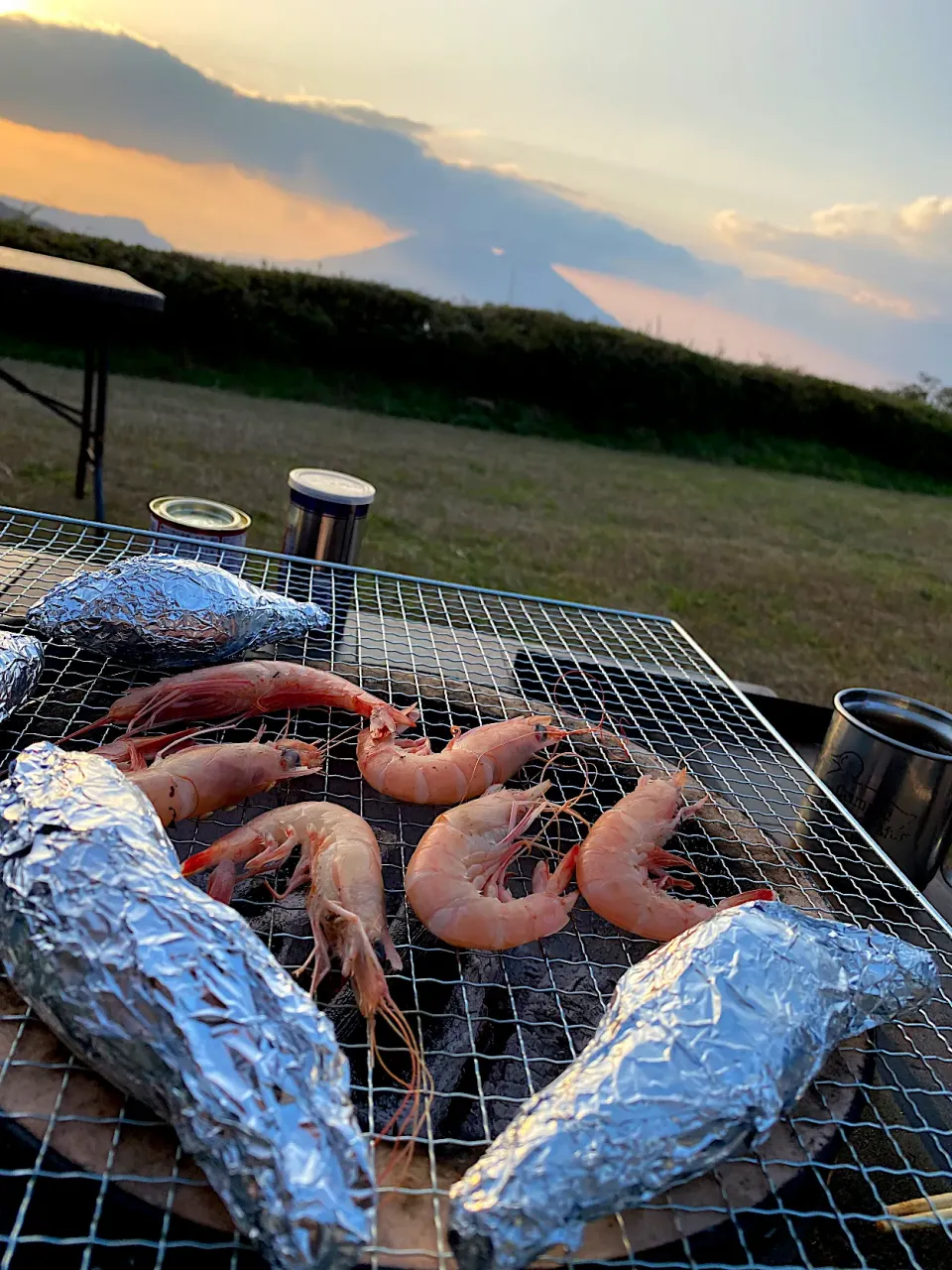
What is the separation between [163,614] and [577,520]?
676 cm

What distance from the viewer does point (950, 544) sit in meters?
10.9

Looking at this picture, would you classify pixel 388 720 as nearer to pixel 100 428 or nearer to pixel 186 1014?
pixel 186 1014

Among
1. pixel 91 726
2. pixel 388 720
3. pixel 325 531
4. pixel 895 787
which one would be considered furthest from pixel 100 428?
pixel 895 787

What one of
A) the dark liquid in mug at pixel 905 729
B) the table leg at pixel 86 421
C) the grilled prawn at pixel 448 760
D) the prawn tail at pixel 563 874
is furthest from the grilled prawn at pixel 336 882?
the table leg at pixel 86 421

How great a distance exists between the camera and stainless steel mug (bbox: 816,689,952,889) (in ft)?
8.57

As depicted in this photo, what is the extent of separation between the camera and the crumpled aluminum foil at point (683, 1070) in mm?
1155

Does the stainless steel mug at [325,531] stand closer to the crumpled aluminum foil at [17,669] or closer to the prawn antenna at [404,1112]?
the crumpled aluminum foil at [17,669]

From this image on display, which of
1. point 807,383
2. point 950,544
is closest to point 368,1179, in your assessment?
point 950,544

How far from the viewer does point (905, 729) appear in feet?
9.56

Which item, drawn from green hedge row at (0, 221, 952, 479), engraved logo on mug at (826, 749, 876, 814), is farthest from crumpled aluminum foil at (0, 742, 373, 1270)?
green hedge row at (0, 221, 952, 479)

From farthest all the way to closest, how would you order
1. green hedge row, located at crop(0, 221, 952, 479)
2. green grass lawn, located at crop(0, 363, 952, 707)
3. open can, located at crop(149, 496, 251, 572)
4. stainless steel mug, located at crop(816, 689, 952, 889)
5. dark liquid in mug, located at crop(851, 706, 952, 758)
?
1. green hedge row, located at crop(0, 221, 952, 479)
2. green grass lawn, located at crop(0, 363, 952, 707)
3. open can, located at crop(149, 496, 251, 572)
4. dark liquid in mug, located at crop(851, 706, 952, 758)
5. stainless steel mug, located at crop(816, 689, 952, 889)

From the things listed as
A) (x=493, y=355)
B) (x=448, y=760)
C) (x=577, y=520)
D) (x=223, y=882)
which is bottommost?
(x=577, y=520)

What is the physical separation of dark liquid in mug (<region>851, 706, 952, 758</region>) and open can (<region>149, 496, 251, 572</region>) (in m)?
2.15

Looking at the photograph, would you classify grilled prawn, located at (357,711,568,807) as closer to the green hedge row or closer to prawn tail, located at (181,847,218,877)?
prawn tail, located at (181,847,218,877)
